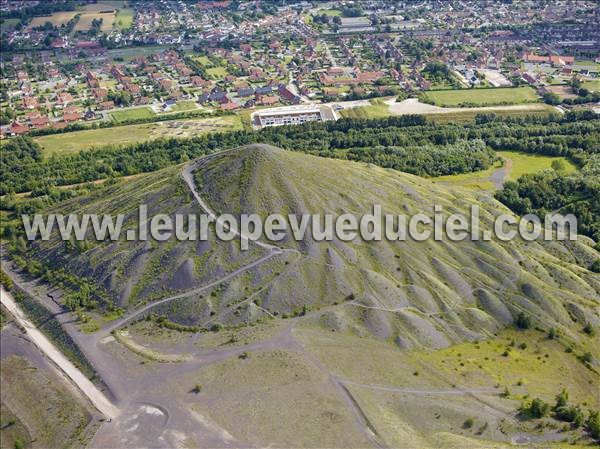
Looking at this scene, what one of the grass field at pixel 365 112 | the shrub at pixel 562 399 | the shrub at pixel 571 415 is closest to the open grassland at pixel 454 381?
the shrub at pixel 571 415

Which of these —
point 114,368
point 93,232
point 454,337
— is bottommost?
point 454,337

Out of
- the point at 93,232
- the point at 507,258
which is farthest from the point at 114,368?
the point at 507,258

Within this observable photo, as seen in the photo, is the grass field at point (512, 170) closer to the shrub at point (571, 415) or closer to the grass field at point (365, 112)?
the grass field at point (365, 112)

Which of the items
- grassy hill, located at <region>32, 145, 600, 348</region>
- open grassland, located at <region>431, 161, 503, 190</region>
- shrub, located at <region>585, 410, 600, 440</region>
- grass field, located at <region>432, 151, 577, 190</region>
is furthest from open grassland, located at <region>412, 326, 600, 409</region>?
grass field, located at <region>432, 151, 577, 190</region>

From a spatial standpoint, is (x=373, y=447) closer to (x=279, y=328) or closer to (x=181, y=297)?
(x=279, y=328)

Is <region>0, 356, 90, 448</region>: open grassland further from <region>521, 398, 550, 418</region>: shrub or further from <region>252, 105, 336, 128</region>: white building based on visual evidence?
<region>252, 105, 336, 128</region>: white building

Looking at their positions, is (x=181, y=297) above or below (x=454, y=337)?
above

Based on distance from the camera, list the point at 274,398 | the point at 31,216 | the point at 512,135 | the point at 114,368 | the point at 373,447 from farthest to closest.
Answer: the point at 512,135, the point at 31,216, the point at 114,368, the point at 274,398, the point at 373,447
